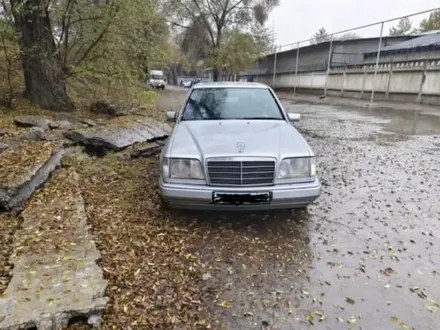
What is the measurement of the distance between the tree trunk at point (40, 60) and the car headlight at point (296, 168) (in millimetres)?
7040

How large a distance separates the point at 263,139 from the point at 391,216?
1849 millimetres

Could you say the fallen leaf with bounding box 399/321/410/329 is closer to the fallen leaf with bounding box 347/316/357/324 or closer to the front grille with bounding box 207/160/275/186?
the fallen leaf with bounding box 347/316/357/324

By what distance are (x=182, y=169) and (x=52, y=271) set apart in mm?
1506

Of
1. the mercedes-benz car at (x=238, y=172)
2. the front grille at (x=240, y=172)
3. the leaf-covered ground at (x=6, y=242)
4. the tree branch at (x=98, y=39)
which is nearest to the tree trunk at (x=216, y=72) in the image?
the tree branch at (x=98, y=39)

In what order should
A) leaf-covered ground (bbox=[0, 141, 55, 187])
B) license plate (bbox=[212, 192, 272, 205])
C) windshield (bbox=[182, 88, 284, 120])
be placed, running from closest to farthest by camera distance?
license plate (bbox=[212, 192, 272, 205]) → leaf-covered ground (bbox=[0, 141, 55, 187]) → windshield (bbox=[182, 88, 284, 120])

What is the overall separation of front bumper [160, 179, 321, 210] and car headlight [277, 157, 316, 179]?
104 millimetres

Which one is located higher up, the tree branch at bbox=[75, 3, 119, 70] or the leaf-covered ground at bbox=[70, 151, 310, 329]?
the tree branch at bbox=[75, 3, 119, 70]

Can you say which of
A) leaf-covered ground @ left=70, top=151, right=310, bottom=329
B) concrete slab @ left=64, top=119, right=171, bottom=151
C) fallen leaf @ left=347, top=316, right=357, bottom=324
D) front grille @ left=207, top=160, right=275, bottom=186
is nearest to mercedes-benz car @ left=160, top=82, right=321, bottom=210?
front grille @ left=207, top=160, right=275, bottom=186

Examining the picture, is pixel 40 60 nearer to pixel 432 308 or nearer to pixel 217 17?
pixel 432 308

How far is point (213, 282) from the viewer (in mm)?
2867

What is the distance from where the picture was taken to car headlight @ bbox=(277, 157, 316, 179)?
3.61 metres

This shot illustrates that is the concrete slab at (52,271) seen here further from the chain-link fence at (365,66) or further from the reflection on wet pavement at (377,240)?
the chain-link fence at (365,66)

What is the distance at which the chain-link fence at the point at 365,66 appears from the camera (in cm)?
1702

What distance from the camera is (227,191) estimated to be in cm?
349
